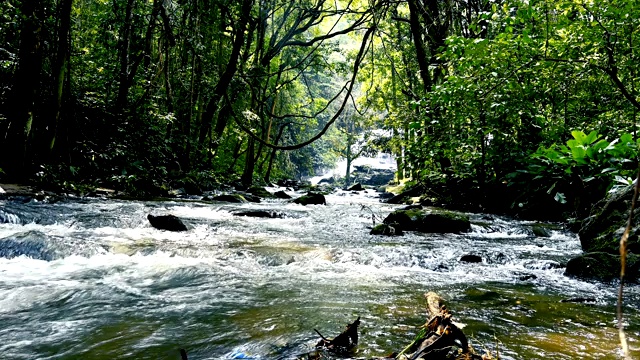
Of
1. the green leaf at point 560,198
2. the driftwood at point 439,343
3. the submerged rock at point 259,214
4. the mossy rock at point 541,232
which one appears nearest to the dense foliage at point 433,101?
the green leaf at point 560,198

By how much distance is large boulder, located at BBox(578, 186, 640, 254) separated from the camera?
192 inches

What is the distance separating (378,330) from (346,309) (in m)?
0.56

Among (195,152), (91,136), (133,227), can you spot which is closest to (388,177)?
(195,152)

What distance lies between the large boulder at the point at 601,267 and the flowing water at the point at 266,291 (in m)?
0.18

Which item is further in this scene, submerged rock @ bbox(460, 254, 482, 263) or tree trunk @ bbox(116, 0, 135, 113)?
tree trunk @ bbox(116, 0, 135, 113)

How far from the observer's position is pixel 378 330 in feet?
8.75

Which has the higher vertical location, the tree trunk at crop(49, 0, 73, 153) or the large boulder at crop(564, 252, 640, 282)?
the tree trunk at crop(49, 0, 73, 153)

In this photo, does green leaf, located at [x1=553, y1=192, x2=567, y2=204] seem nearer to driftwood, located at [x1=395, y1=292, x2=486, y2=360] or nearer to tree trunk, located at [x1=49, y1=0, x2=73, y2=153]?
driftwood, located at [x1=395, y1=292, x2=486, y2=360]

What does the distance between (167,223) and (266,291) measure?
368 cm

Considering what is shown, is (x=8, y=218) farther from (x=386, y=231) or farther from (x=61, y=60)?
(x=386, y=231)

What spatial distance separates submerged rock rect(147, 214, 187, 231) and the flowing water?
0.55 ft

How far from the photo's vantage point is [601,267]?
168 inches

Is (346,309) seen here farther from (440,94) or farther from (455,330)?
(440,94)

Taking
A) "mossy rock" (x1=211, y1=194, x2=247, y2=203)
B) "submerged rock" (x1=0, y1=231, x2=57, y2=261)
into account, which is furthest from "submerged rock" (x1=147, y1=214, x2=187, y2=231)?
"mossy rock" (x1=211, y1=194, x2=247, y2=203)
